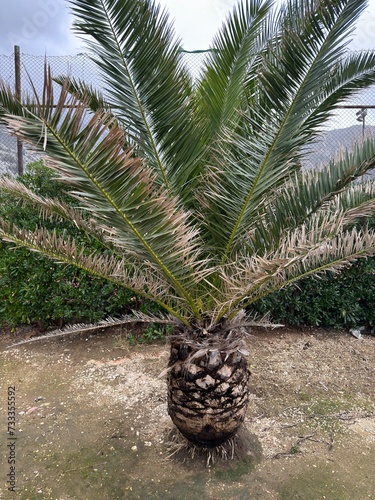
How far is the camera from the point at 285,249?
1.85m

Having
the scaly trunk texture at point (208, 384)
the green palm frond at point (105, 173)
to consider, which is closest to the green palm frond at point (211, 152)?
the green palm frond at point (105, 173)

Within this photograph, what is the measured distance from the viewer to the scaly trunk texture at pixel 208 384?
2.16 m

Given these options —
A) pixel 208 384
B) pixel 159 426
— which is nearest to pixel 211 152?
pixel 208 384

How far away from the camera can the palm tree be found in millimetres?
1675

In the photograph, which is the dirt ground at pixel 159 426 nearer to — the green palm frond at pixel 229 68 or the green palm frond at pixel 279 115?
the green palm frond at pixel 279 115

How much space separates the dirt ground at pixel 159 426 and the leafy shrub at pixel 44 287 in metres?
0.35

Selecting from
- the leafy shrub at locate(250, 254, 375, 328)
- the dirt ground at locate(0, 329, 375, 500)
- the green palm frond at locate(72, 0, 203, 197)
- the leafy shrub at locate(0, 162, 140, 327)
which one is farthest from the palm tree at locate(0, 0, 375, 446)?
the leafy shrub at locate(250, 254, 375, 328)

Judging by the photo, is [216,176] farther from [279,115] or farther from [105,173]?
[105,173]

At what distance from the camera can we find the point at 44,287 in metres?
3.98

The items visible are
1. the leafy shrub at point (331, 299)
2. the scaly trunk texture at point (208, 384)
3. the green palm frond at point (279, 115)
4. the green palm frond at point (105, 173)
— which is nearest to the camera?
the green palm frond at point (105, 173)

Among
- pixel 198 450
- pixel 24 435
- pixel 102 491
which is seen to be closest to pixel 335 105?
pixel 198 450

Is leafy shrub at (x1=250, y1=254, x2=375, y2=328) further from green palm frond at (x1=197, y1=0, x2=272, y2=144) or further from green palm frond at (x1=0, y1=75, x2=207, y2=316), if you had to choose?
green palm frond at (x1=0, y1=75, x2=207, y2=316)

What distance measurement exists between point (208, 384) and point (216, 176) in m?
1.13

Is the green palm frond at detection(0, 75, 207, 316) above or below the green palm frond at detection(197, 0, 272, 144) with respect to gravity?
below
